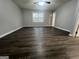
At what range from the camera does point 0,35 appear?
3146 mm

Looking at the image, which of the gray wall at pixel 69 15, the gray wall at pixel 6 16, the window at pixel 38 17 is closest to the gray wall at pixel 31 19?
the window at pixel 38 17

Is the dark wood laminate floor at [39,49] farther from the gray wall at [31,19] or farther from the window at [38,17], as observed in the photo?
the window at [38,17]

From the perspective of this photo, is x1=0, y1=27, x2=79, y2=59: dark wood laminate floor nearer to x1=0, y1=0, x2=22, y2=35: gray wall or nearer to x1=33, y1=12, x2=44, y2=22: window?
x1=0, y1=0, x2=22, y2=35: gray wall

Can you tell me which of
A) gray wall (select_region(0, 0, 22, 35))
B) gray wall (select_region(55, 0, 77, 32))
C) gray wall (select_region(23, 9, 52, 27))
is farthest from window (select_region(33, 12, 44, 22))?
gray wall (select_region(0, 0, 22, 35))

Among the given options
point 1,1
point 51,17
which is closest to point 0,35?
point 1,1

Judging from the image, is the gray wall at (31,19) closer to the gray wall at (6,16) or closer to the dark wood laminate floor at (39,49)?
the gray wall at (6,16)

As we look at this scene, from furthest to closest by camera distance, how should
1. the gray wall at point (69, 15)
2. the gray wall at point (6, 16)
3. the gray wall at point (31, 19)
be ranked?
the gray wall at point (31, 19) < the gray wall at point (69, 15) < the gray wall at point (6, 16)

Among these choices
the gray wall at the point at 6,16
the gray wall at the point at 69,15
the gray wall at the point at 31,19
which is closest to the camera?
the gray wall at the point at 6,16

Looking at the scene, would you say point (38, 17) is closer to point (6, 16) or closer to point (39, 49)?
point (6, 16)

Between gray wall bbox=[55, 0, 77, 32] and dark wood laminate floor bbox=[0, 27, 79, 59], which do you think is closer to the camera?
dark wood laminate floor bbox=[0, 27, 79, 59]

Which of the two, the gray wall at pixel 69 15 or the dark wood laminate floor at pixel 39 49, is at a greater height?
the gray wall at pixel 69 15

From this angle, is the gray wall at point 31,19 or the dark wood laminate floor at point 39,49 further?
the gray wall at point 31,19

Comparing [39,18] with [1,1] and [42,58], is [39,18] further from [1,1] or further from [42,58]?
[42,58]

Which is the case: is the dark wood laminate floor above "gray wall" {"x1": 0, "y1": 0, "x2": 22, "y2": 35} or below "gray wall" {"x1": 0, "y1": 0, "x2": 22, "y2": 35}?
below
